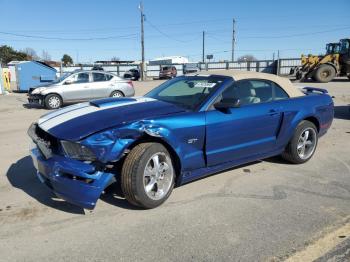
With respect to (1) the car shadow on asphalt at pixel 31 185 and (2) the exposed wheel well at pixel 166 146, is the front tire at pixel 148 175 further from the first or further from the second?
(1) the car shadow on asphalt at pixel 31 185

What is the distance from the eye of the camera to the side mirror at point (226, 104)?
4488 mm

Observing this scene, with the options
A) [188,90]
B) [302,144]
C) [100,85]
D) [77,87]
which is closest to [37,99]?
[77,87]

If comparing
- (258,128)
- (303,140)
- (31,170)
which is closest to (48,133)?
(31,170)

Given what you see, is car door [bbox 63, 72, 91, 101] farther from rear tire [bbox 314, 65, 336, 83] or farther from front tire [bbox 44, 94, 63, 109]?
rear tire [bbox 314, 65, 336, 83]

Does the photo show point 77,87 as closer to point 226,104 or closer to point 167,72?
point 226,104

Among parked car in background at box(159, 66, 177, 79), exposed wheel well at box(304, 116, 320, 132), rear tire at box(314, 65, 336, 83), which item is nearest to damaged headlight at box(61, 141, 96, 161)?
exposed wheel well at box(304, 116, 320, 132)

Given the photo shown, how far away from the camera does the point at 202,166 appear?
4.52m

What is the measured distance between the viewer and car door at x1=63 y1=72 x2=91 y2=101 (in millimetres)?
13930

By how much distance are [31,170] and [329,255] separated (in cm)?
410

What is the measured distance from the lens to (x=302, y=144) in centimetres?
589

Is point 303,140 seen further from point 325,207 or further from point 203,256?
point 203,256

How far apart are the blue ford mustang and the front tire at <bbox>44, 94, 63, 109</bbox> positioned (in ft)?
29.7

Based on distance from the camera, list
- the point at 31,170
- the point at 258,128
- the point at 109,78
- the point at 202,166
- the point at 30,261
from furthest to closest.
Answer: the point at 109,78 < the point at 31,170 < the point at 258,128 < the point at 202,166 < the point at 30,261

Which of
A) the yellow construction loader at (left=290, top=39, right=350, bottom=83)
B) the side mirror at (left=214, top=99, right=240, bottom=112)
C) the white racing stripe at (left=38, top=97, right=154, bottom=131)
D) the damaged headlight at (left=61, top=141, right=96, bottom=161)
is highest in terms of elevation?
the yellow construction loader at (left=290, top=39, right=350, bottom=83)
